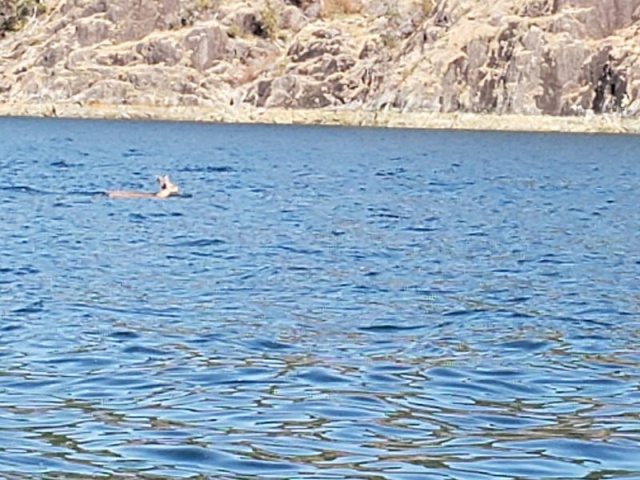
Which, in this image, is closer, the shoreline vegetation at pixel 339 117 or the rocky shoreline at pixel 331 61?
the shoreline vegetation at pixel 339 117

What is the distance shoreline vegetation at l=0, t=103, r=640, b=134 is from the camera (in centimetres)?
13725

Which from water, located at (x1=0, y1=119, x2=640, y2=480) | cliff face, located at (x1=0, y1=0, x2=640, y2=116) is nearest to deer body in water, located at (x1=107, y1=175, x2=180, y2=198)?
water, located at (x1=0, y1=119, x2=640, y2=480)

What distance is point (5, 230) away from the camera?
32.8 metres

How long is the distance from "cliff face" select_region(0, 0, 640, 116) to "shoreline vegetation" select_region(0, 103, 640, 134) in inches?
37.8

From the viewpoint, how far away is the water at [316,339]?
42.8ft

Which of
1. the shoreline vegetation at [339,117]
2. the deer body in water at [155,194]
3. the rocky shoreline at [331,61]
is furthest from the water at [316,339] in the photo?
the rocky shoreline at [331,61]

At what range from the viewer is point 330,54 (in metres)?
159

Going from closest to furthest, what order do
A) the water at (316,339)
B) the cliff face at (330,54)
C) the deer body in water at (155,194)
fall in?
the water at (316,339) → the deer body in water at (155,194) → the cliff face at (330,54)

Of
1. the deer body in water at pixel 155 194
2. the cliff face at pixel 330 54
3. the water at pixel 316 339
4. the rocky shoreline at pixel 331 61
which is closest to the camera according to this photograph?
the water at pixel 316 339

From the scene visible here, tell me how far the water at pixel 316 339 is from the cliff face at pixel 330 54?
3838 inches

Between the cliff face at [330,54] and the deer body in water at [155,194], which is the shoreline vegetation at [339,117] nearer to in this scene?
the cliff face at [330,54]

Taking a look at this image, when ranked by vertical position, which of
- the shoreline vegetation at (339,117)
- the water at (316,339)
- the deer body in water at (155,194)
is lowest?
the shoreline vegetation at (339,117)

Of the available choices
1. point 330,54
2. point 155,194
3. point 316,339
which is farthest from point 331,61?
point 316,339

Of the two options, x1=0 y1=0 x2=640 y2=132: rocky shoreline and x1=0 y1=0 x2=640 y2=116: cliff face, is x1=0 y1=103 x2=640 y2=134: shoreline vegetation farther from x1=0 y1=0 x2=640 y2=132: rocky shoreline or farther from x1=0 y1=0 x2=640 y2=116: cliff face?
x1=0 y1=0 x2=640 y2=116: cliff face
